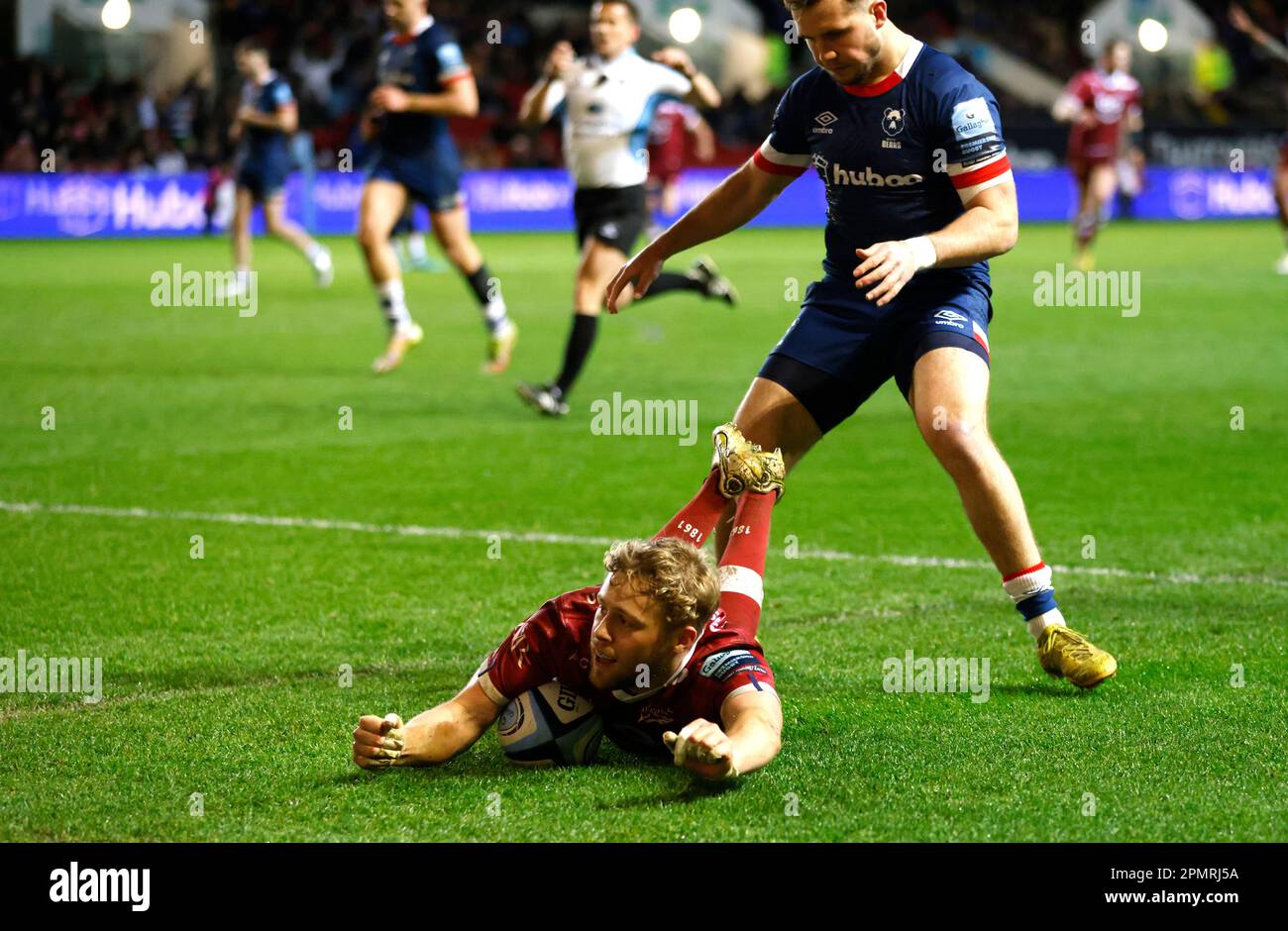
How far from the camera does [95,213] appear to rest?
28.9m

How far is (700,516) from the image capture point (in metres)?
4.96

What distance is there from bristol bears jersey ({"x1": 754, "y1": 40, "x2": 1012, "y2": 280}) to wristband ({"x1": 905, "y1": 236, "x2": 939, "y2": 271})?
0.40 metres

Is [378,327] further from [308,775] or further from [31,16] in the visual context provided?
[31,16]

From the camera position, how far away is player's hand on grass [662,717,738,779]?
12.8 feet

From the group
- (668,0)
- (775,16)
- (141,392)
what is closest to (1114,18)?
(775,16)

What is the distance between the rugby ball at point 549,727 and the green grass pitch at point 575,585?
0.19 ft

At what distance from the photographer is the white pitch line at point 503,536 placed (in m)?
6.68

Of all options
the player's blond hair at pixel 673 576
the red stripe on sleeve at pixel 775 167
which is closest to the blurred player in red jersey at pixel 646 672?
the player's blond hair at pixel 673 576

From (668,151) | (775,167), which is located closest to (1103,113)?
(668,151)

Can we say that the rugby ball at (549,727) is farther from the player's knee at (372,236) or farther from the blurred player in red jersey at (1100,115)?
the blurred player in red jersey at (1100,115)

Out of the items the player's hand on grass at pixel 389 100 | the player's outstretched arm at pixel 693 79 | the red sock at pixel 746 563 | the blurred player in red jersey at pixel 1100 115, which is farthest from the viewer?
the blurred player in red jersey at pixel 1100 115

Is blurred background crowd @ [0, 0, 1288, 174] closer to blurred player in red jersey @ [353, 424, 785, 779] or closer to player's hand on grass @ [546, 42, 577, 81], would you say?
player's hand on grass @ [546, 42, 577, 81]

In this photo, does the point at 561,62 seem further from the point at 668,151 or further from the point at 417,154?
the point at 668,151

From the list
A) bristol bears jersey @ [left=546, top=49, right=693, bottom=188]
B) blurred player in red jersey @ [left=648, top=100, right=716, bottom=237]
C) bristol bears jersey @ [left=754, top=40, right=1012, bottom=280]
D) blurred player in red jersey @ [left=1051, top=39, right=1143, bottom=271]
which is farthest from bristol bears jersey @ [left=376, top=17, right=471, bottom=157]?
blurred player in red jersey @ [left=648, top=100, right=716, bottom=237]
